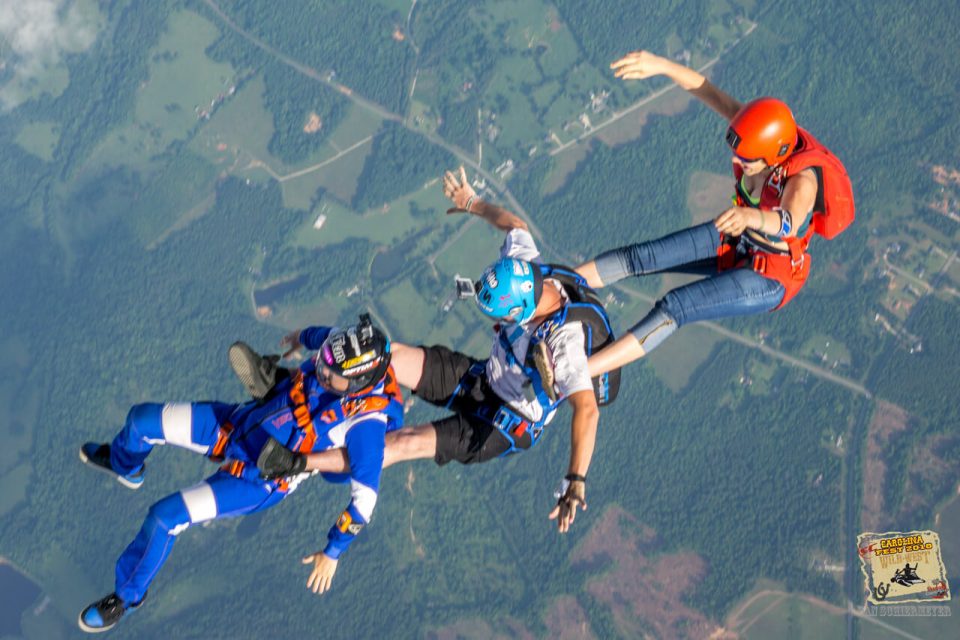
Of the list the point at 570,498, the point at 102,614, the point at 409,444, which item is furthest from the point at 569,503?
the point at 102,614

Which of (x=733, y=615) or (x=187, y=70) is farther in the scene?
(x=187, y=70)

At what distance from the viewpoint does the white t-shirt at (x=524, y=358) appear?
32.6ft

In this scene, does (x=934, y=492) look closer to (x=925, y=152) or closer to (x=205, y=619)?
(x=925, y=152)

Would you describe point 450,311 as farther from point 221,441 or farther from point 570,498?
point 570,498

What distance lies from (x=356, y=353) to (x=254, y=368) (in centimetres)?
137

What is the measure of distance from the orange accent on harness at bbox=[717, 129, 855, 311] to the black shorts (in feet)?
13.0

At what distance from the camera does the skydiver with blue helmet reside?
31.9 feet

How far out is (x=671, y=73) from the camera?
11.5m

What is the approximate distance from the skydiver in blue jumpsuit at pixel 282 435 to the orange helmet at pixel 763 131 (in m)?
4.84

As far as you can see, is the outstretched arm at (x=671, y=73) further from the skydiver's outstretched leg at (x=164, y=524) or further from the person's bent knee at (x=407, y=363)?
the skydiver's outstretched leg at (x=164, y=524)

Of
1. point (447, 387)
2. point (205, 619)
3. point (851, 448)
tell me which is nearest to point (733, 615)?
point (851, 448)

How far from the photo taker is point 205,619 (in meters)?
60.0

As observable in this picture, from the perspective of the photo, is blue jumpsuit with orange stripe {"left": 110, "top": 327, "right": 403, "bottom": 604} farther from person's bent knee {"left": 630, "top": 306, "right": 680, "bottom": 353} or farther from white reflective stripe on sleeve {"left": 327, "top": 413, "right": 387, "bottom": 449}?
person's bent knee {"left": 630, "top": 306, "right": 680, "bottom": 353}

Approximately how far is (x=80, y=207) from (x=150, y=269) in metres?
7.94
